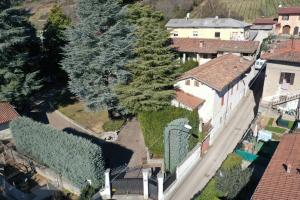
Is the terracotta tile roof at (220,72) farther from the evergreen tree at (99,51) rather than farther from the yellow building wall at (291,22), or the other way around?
the yellow building wall at (291,22)

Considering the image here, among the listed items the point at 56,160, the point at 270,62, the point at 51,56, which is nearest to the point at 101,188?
the point at 56,160

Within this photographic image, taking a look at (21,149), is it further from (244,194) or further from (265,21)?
(265,21)

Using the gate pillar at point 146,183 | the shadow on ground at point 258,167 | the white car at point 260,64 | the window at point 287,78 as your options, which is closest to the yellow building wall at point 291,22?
the white car at point 260,64

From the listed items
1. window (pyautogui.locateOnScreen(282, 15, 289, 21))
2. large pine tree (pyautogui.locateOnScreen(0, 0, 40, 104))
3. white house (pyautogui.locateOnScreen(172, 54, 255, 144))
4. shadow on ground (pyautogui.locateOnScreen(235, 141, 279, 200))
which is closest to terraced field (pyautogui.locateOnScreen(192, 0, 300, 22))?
window (pyautogui.locateOnScreen(282, 15, 289, 21))

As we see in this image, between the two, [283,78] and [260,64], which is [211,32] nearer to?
[260,64]

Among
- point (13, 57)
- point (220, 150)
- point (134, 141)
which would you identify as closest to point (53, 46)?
point (13, 57)

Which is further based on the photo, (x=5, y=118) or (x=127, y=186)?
(x=5, y=118)

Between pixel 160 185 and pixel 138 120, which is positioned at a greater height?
pixel 160 185
